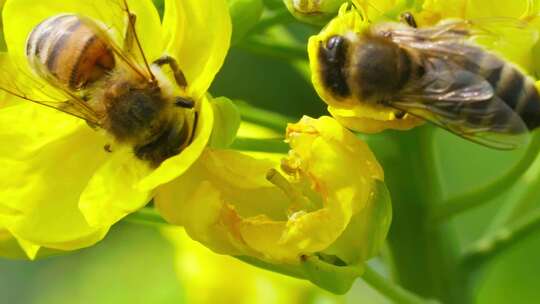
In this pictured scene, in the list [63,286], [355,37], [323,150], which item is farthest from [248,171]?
[63,286]

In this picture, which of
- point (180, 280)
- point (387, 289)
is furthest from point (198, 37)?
point (180, 280)

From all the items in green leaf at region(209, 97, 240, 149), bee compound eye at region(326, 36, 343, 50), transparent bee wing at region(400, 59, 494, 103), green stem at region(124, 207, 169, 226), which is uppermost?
transparent bee wing at region(400, 59, 494, 103)

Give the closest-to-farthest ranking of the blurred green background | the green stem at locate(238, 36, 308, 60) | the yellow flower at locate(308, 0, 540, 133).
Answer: the yellow flower at locate(308, 0, 540, 133) → the green stem at locate(238, 36, 308, 60) → the blurred green background

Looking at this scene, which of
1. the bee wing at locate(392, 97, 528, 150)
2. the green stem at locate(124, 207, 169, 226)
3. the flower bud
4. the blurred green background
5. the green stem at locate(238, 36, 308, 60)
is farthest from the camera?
the blurred green background

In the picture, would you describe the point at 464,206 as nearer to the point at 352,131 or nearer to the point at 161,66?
the point at 352,131

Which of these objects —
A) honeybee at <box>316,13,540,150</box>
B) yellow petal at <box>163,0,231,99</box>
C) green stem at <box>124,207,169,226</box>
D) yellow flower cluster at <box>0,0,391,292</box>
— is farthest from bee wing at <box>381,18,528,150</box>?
green stem at <box>124,207,169,226</box>

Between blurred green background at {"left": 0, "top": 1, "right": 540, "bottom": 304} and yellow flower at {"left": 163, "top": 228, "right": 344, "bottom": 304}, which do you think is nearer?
yellow flower at {"left": 163, "top": 228, "right": 344, "bottom": 304}

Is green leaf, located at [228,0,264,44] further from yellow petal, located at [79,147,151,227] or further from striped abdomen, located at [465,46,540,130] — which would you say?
striped abdomen, located at [465,46,540,130]
